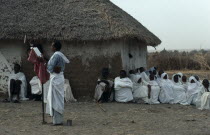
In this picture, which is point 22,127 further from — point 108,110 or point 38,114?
point 108,110

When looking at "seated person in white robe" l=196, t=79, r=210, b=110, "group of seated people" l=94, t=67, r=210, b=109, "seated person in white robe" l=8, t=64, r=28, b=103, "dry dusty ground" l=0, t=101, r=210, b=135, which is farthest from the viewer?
"group of seated people" l=94, t=67, r=210, b=109

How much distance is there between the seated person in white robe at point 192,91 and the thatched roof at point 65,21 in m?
2.10

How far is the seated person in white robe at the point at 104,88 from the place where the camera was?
12.2m

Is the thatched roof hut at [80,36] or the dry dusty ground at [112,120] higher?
the thatched roof hut at [80,36]

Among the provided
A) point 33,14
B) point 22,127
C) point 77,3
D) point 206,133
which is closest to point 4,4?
point 33,14

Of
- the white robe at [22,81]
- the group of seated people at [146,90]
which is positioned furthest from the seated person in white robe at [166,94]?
the white robe at [22,81]

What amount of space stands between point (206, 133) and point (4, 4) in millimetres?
9068

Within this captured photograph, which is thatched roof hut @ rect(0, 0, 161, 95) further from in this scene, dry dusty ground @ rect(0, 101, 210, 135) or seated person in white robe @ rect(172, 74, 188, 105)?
seated person in white robe @ rect(172, 74, 188, 105)

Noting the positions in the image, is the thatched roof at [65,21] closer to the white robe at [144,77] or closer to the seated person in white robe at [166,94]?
the white robe at [144,77]

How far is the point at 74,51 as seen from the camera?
1291 centimetres

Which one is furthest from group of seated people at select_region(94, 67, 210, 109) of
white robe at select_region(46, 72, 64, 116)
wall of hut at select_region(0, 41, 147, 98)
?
white robe at select_region(46, 72, 64, 116)

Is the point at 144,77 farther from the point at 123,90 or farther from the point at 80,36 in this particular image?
the point at 80,36

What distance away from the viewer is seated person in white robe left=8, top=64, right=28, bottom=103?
1219cm

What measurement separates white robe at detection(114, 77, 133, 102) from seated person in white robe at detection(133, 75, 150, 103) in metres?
0.23
